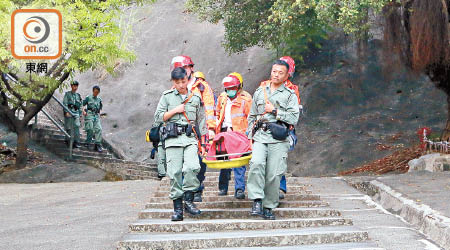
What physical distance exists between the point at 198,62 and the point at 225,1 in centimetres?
855

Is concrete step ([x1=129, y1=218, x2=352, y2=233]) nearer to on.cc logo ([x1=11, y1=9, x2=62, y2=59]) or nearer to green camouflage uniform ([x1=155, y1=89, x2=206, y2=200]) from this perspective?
green camouflage uniform ([x1=155, y1=89, x2=206, y2=200])

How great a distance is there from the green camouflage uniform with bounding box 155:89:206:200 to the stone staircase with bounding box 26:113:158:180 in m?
9.87

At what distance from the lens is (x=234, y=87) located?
9180mm

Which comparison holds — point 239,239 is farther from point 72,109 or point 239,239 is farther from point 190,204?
point 72,109

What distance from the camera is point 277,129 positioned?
786 cm

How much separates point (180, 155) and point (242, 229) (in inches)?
44.3

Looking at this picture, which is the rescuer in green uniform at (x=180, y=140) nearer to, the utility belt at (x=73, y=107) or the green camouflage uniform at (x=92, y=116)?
the green camouflage uniform at (x=92, y=116)

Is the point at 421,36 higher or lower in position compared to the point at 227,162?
higher

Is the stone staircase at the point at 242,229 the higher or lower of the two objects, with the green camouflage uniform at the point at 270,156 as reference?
lower

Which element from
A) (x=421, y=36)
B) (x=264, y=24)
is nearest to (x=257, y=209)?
(x=421, y=36)

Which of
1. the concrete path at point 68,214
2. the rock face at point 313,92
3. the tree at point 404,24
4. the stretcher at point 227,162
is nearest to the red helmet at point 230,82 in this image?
the stretcher at point 227,162

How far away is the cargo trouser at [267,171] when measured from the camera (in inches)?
309

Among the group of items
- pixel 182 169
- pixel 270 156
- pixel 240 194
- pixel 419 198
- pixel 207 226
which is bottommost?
pixel 207 226

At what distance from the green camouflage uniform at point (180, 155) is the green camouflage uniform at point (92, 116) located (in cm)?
1066
